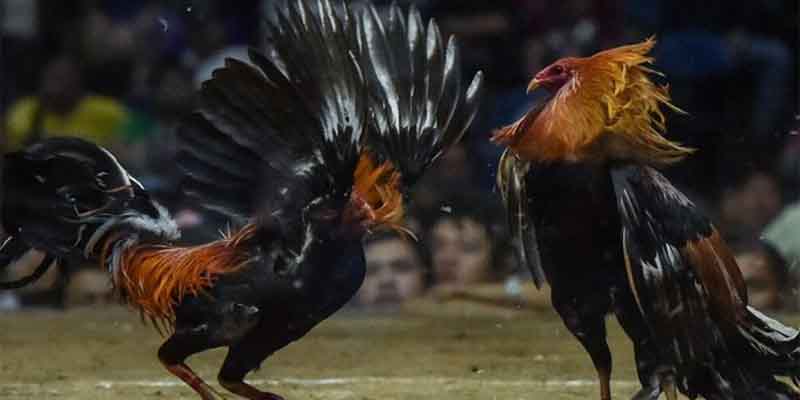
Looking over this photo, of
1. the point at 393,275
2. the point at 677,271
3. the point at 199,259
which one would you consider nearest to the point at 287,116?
the point at 199,259

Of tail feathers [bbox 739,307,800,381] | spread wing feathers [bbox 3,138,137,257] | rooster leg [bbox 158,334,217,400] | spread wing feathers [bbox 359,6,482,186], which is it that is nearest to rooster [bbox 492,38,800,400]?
tail feathers [bbox 739,307,800,381]

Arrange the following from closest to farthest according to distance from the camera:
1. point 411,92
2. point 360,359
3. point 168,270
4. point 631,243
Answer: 1. point 631,243
2. point 168,270
3. point 411,92
4. point 360,359

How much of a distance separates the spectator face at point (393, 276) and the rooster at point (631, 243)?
444 centimetres

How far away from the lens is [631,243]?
7.29 meters

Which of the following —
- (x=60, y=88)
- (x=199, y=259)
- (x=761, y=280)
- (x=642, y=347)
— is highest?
(x=199, y=259)

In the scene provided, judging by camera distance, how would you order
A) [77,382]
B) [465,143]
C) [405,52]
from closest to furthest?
1. [405,52]
2. [77,382]
3. [465,143]

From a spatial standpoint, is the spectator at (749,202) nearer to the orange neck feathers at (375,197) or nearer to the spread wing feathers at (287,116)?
the orange neck feathers at (375,197)

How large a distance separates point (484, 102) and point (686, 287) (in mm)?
5237

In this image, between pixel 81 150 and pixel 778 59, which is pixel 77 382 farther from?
pixel 778 59

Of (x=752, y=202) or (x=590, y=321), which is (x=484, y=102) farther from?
(x=590, y=321)

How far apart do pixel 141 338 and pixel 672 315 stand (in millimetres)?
4323

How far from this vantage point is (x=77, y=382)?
9.30 meters

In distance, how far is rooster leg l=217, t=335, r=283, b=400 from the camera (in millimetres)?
7473

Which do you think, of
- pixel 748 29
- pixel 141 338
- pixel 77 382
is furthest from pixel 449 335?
pixel 748 29
